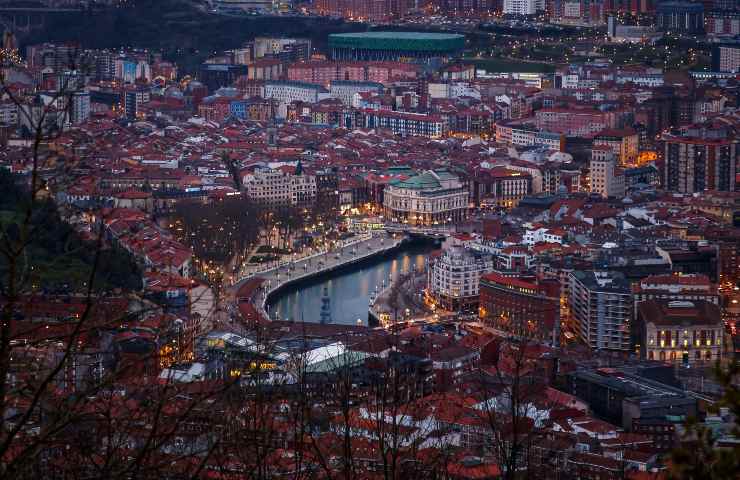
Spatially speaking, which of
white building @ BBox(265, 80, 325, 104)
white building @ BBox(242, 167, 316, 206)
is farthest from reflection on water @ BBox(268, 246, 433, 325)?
white building @ BBox(265, 80, 325, 104)

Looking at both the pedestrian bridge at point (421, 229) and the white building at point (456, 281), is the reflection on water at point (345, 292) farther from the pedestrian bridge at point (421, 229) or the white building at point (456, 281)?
the pedestrian bridge at point (421, 229)

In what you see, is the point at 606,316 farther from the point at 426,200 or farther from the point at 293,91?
the point at 293,91

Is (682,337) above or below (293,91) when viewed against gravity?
below

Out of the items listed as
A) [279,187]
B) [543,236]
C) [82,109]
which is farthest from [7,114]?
[543,236]

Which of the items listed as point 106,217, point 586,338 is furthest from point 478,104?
point 106,217

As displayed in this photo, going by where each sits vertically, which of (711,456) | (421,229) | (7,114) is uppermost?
(711,456)

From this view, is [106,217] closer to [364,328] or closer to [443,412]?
[443,412]
